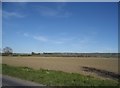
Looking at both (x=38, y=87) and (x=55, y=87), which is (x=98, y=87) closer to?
(x=55, y=87)

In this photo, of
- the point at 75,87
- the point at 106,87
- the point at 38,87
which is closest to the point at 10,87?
the point at 38,87

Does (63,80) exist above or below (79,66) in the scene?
below

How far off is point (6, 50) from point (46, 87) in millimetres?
151722

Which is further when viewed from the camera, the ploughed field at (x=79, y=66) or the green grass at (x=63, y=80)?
the ploughed field at (x=79, y=66)

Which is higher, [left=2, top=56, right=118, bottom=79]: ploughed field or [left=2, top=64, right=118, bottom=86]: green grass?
[left=2, top=56, right=118, bottom=79]: ploughed field

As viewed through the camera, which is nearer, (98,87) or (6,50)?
(98,87)

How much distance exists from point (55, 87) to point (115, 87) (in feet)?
14.6

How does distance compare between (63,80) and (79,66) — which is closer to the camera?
(63,80)

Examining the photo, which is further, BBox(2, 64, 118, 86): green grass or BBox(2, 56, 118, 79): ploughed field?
BBox(2, 56, 118, 79): ploughed field

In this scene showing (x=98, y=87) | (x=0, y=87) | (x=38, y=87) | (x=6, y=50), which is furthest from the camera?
(x=6, y=50)

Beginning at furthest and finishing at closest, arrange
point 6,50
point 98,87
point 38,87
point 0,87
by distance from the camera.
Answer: point 6,50 < point 98,87 < point 38,87 < point 0,87

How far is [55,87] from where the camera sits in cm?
1752

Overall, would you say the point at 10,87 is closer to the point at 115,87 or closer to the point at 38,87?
the point at 38,87

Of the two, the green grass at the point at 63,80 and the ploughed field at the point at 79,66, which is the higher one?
the ploughed field at the point at 79,66
